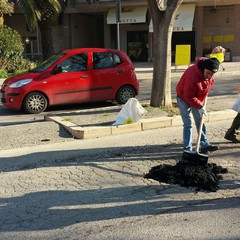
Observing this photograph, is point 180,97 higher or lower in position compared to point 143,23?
lower

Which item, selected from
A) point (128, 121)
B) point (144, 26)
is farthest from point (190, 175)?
point (144, 26)

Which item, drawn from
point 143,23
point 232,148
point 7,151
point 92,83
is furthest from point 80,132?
point 143,23

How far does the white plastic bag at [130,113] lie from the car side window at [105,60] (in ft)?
10.5

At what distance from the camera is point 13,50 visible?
20.8m

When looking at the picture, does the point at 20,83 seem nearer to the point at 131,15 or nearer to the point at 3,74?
the point at 3,74

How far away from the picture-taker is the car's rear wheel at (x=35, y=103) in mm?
10383

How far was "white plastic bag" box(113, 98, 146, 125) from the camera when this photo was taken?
7988 millimetres

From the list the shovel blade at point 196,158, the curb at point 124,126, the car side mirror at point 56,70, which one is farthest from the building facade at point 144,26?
the shovel blade at point 196,158

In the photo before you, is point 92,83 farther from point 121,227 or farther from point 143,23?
point 143,23

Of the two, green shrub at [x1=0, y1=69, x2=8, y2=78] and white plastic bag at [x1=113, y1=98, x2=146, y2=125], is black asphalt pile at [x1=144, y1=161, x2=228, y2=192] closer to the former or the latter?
white plastic bag at [x1=113, y1=98, x2=146, y2=125]

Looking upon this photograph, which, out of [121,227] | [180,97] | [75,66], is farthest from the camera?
[75,66]

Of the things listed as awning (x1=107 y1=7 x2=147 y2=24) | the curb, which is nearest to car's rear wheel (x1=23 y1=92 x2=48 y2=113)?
the curb

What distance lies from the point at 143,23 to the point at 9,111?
2159 centimetres

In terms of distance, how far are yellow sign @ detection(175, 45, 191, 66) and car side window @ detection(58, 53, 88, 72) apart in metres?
11.7
